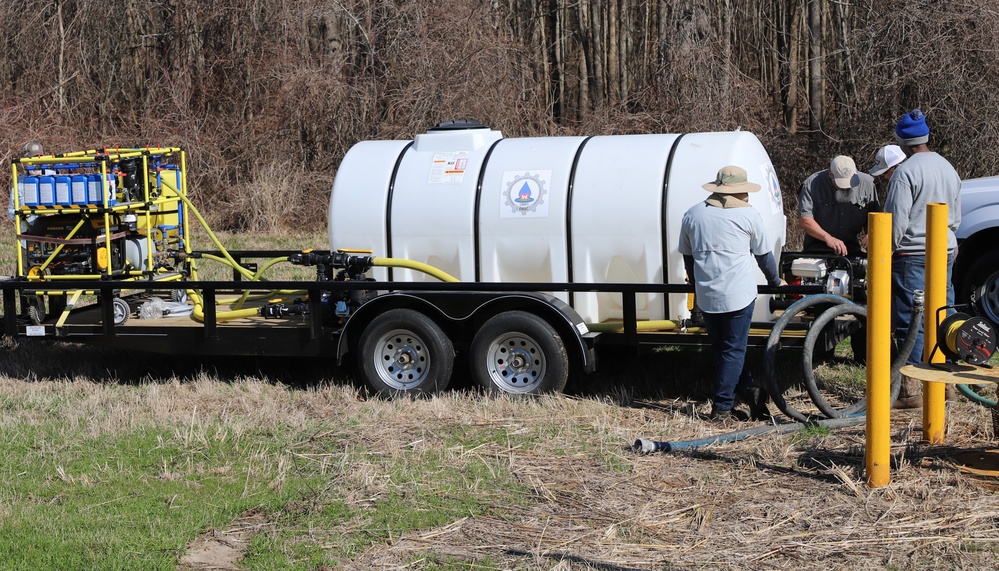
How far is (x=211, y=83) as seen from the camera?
23.6m

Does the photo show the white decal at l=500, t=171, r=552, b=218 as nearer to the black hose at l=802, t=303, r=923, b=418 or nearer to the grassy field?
the grassy field

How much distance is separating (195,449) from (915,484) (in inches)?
166

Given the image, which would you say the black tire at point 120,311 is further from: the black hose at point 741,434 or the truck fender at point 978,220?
the truck fender at point 978,220

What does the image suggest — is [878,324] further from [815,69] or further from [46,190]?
[815,69]

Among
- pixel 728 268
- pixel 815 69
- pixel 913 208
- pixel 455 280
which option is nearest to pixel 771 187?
pixel 913 208

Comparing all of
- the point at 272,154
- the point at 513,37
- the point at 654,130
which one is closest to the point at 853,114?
the point at 654,130

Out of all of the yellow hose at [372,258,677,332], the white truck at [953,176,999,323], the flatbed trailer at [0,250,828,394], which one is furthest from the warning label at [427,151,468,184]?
the white truck at [953,176,999,323]

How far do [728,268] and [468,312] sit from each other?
2015 mm

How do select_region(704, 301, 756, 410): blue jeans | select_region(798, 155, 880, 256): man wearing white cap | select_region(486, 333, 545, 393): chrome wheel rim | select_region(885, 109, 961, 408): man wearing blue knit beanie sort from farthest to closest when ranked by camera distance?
1. select_region(798, 155, 880, 256): man wearing white cap
2. select_region(486, 333, 545, 393): chrome wheel rim
3. select_region(885, 109, 961, 408): man wearing blue knit beanie
4. select_region(704, 301, 756, 410): blue jeans

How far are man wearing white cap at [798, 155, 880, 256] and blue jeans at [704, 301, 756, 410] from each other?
1.74 meters

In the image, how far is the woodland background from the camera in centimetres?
1962

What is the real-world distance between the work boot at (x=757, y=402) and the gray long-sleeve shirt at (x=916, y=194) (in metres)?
1.31

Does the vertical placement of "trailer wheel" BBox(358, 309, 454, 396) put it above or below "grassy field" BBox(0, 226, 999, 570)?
above

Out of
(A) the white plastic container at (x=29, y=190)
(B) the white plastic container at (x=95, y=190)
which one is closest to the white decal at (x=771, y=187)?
(B) the white plastic container at (x=95, y=190)
